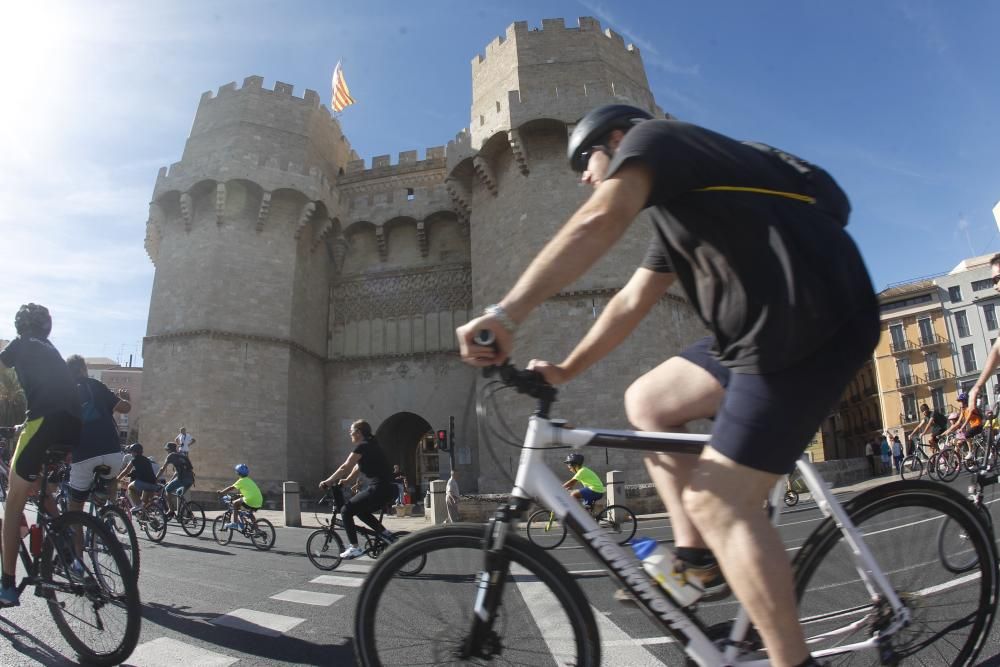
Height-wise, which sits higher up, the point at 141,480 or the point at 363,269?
the point at 363,269

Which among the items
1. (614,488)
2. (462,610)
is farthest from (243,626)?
(614,488)

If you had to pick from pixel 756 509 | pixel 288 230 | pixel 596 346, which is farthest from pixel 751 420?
pixel 288 230

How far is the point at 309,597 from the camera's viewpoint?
4.09 metres

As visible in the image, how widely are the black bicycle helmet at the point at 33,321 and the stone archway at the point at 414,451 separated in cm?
2110

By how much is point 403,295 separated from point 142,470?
48.2ft

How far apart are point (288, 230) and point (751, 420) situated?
72.4 feet

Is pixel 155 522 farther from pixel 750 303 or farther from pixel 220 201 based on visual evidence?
pixel 220 201

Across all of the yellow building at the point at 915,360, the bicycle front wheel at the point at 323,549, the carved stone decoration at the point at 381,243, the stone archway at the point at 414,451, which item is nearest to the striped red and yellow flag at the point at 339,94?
the carved stone decoration at the point at 381,243

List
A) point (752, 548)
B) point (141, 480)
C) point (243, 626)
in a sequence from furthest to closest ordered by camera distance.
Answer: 1. point (141, 480)
2. point (243, 626)
3. point (752, 548)

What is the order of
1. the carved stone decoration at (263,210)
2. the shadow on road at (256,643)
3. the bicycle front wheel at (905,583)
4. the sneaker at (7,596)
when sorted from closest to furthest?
the bicycle front wheel at (905,583) < the shadow on road at (256,643) < the sneaker at (7,596) < the carved stone decoration at (263,210)

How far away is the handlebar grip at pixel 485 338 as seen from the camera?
4.66 feet

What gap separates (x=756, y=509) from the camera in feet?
4.52

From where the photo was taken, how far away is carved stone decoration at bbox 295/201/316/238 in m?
21.5

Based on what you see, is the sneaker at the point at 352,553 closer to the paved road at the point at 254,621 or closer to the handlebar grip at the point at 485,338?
the paved road at the point at 254,621
